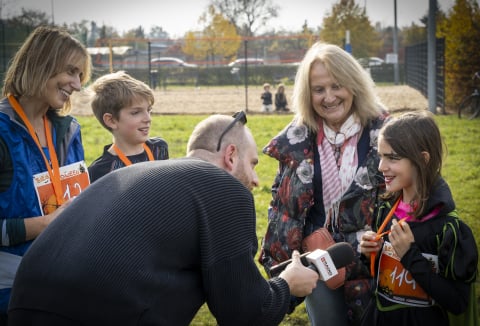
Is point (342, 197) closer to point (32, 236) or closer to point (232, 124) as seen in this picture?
point (232, 124)

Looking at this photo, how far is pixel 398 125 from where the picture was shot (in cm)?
329

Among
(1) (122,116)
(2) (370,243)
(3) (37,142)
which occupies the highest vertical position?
(1) (122,116)

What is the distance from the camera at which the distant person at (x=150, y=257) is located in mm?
2037

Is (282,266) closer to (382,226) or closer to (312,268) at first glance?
(312,268)

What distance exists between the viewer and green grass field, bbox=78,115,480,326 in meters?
7.39

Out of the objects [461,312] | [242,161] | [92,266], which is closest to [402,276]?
[461,312]

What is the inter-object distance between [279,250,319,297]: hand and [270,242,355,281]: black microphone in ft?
0.12

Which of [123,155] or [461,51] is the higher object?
[461,51]

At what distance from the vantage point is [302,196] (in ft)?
11.5

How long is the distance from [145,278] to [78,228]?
11.4 inches

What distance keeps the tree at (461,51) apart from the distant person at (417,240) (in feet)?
58.0

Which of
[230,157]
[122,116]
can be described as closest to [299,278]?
[230,157]

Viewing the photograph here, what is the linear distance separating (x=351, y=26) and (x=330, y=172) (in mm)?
52430

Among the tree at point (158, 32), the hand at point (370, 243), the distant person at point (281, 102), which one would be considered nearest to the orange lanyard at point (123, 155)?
the hand at point (370, 243)
